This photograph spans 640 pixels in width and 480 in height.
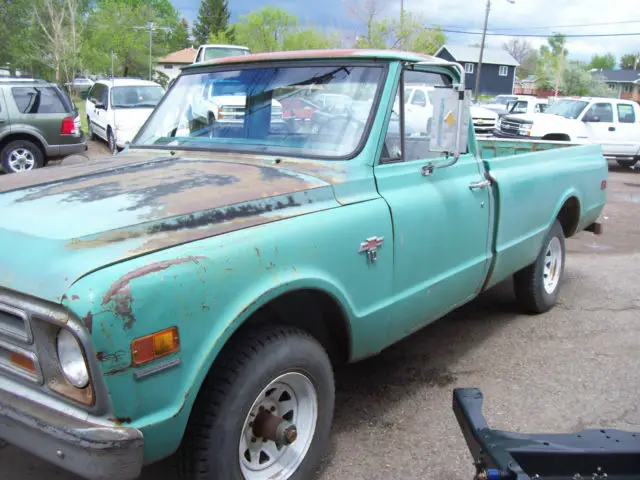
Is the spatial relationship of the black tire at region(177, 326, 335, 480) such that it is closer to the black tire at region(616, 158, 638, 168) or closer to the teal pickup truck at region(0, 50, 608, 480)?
the teal pickup truck at region(0, 50, 608, 480)

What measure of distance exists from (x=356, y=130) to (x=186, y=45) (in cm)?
9103

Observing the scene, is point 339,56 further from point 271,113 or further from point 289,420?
point 289,420

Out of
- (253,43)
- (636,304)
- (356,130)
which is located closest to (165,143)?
(356,130)

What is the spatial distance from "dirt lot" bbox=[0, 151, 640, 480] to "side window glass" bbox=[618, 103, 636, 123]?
41.1ft

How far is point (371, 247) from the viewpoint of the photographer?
2.90 metres

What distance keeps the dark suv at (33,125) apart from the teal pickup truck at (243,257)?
28.9ft

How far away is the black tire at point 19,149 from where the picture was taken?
11445 mm

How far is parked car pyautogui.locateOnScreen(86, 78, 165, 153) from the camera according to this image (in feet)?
44.3

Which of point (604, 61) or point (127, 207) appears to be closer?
point (127, 207)

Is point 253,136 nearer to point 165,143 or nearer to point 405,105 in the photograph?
point 165,143

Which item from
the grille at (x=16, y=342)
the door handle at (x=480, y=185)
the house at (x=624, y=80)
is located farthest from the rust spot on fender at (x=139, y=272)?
the house at (x=624, y=80)

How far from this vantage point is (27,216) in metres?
2.33

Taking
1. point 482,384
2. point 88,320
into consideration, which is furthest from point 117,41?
point 88,320

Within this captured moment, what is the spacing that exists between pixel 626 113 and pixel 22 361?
17.9m
